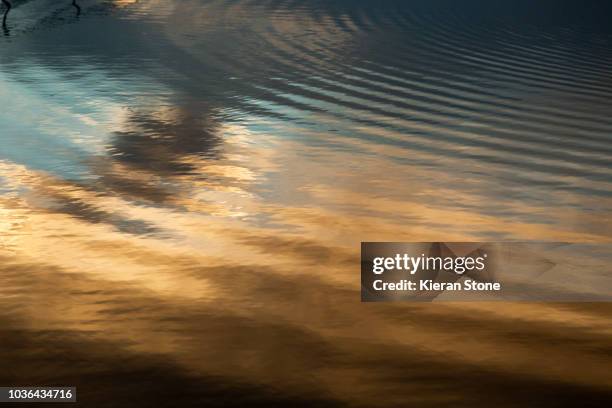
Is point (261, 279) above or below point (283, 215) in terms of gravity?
below

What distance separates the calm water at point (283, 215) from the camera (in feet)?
6.86

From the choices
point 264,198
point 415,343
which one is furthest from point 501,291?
point 264,198

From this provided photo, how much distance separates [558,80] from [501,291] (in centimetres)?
409

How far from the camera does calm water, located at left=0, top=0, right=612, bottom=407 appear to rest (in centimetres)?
209

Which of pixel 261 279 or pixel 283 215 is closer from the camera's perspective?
pixel 261 279

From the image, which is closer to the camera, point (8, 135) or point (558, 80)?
point (8, 135)

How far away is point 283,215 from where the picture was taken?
3.29 metres

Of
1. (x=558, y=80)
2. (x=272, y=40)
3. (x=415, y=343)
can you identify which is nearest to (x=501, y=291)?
(x=415, y=343)

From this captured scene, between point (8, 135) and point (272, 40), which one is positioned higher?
point (272, 40)

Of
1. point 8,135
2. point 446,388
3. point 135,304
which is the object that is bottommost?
point 446,388

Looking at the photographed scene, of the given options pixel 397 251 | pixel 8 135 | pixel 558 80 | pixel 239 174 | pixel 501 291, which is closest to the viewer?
pixel 501 291

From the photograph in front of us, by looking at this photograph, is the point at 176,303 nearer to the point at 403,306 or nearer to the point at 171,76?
the point at 403,306

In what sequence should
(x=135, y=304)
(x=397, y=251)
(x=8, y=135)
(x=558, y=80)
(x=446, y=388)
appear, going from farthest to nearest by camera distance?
(x=558, y=80) → (x=8, y=135) → (x=397, y=251) → (x=135, y=304) → (x=446, y=388)

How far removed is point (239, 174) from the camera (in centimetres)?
386
